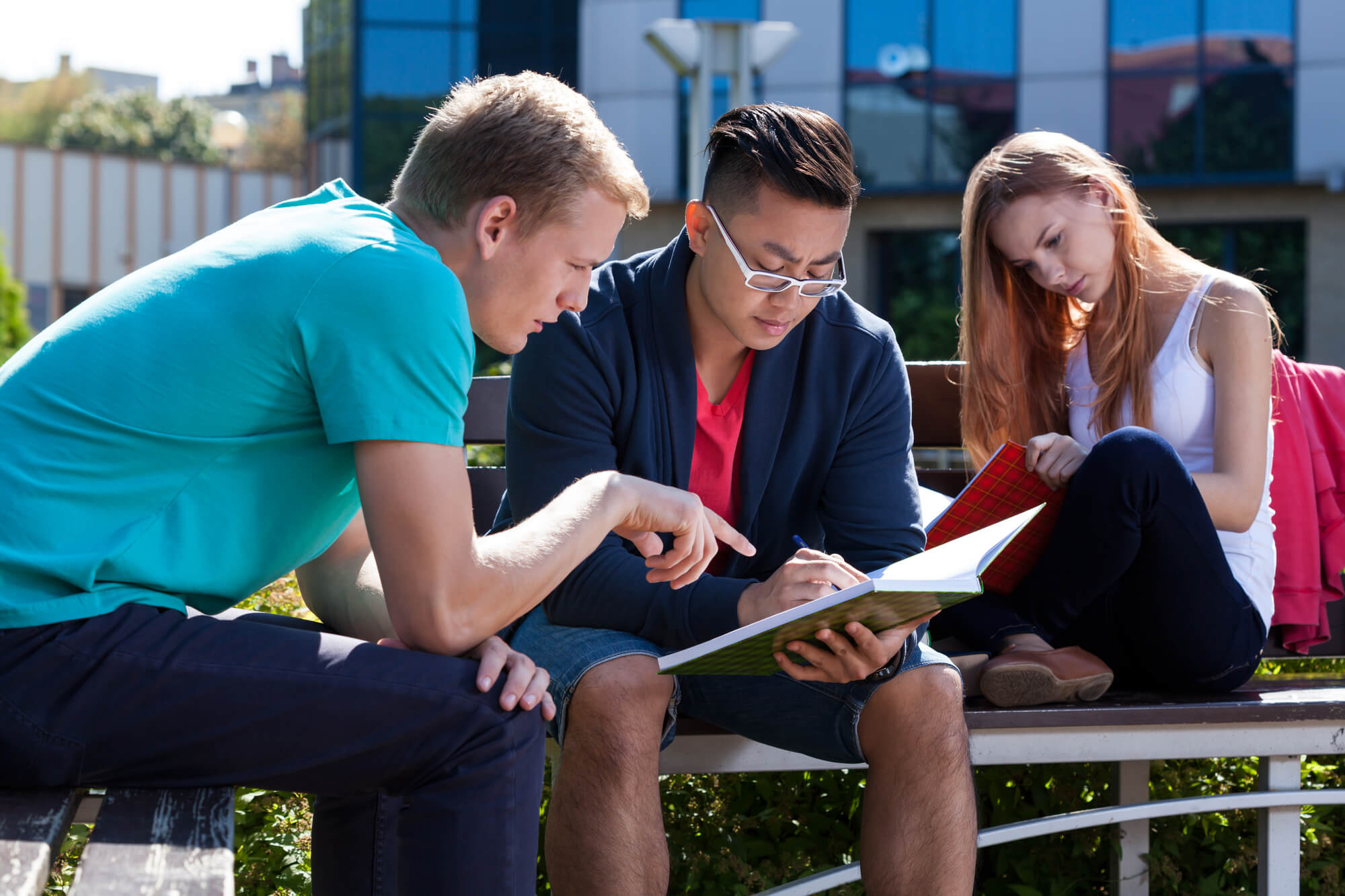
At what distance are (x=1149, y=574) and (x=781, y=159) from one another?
1.12 m

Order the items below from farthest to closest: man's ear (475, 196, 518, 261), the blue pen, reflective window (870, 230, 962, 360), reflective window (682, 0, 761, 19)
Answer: reflective window (870, 230, 962, 360) < reflective window (682, 0, 761, 19) < the blue pen < man's ear (475, 196, 518, 261)

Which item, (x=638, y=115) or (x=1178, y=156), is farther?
(x=638, y=115)

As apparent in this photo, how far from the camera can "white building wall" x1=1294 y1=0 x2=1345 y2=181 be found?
15.8 m

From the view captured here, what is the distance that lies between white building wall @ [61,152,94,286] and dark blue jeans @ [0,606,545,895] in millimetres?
33212

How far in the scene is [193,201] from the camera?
33.0 m

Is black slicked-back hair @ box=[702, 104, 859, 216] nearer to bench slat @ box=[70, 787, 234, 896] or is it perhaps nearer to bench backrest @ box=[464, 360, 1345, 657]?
bench backrest @ box=[464, 360, 1345, 657]

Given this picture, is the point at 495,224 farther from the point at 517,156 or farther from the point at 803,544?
the point at 803,544

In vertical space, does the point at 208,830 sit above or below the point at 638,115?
below

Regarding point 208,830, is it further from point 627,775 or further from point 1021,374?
point 1021,374

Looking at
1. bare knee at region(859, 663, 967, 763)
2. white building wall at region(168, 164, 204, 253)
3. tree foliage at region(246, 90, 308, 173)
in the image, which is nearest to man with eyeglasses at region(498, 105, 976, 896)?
bare knee at region(859, 663, 967, 763)

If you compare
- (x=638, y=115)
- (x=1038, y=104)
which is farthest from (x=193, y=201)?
(x=1038, y=104)

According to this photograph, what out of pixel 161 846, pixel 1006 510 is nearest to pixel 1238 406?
pixel 1006 510

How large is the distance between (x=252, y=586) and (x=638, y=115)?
16708 mm

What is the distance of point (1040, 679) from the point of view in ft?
8.23
